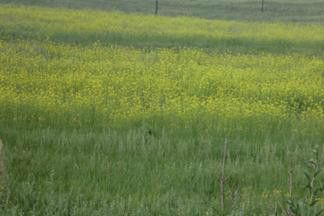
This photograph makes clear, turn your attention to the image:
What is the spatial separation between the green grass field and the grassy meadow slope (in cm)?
2133

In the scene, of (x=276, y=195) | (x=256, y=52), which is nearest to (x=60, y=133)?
(x=276, y=195)

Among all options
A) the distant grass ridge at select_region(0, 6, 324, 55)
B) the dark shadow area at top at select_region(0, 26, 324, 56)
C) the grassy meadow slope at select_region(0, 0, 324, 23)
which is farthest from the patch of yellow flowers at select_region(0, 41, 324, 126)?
the grassy meadow slope at select_region(0, 0, 324, 23)

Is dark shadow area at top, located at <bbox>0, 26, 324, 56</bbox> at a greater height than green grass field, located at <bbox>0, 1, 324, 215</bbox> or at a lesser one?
lesser

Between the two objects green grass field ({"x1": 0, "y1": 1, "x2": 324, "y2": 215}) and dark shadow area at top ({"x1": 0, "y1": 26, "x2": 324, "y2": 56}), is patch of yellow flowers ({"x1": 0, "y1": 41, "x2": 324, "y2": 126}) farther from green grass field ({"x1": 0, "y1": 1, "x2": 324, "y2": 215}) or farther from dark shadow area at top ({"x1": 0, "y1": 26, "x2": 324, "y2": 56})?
dark shadow area at top ({"x1": 0, "y1": 26, "x2": 324, "y2": 56})

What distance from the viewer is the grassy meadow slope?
40.7 meters

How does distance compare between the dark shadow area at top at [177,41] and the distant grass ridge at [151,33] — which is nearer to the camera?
the dark shadow area at top at [177,41]

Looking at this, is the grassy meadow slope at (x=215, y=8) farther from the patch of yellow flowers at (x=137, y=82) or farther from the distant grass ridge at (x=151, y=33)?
the patch of yellow flowers at (x=137, y=82)

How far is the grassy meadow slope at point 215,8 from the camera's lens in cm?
4072

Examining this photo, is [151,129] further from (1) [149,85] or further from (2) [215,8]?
(2) [215,8]

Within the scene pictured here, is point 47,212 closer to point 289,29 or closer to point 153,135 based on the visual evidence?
point 153,135

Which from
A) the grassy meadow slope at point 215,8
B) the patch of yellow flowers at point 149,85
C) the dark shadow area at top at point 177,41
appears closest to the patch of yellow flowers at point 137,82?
the patch of yellow flowers at point 149,85

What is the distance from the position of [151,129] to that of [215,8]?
3900 centimetres

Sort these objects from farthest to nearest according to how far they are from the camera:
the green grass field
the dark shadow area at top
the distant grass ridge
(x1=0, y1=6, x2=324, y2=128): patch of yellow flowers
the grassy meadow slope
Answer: the grassy meadow slope < the distant grass ridge < the dark shadow area at top < (x1=0, y1=6, x2=324, y2=128): patch of yellow flowers < the green grass field

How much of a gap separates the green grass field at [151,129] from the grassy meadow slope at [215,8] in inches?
840
